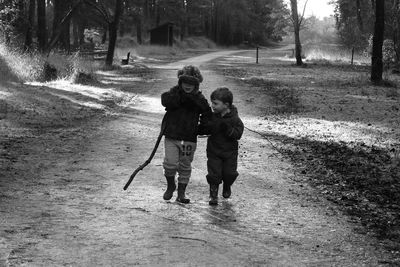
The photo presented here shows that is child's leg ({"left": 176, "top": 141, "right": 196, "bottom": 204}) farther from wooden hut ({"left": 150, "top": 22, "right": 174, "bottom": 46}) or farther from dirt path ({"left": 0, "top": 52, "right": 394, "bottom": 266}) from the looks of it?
wooden hut ({"left": 150, "top": 22, "right": 174, "bottom": 46})

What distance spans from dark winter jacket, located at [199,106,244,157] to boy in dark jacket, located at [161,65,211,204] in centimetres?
13

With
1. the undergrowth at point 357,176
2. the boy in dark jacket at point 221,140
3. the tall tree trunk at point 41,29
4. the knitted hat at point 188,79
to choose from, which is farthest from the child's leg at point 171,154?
the tall tree trunk at point 41,29

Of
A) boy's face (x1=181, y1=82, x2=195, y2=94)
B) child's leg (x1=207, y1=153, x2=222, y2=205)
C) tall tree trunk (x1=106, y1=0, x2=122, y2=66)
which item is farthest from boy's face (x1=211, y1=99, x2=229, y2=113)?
tall tree trunk (x1=106, y1=0, x2=122, y2=66)

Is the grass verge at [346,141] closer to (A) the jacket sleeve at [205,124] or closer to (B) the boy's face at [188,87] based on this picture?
(A) the jacket sleeve at [205,124]

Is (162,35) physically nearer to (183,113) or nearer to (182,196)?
(183,113)

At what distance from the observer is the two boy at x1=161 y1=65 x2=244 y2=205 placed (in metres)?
5.92

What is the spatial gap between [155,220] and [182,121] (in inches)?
47.9

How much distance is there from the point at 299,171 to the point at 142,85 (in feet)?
49.7

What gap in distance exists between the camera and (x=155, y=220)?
5418 millimetres

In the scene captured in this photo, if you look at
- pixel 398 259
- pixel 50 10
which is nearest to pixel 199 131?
pixel 398 259

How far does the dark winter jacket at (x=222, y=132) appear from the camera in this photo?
597 cm

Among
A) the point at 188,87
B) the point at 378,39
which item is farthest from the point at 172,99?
the point at 378,39

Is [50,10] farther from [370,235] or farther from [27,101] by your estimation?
[370,235]

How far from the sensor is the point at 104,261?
426cm
